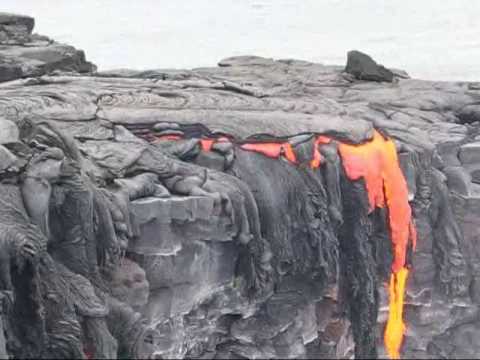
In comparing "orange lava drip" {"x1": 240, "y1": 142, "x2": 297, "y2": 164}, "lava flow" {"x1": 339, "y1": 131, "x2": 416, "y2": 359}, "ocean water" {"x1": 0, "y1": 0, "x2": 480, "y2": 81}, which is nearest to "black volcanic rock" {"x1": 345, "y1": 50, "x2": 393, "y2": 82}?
"lava flow" {"x1": 339, "y1": 131, "x2": 416, "y2": 359}

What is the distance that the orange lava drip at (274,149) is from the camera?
7242 mm

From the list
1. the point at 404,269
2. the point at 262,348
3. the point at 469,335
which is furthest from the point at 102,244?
the point at 469,335

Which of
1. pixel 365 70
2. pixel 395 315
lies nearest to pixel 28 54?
pixel 365 70

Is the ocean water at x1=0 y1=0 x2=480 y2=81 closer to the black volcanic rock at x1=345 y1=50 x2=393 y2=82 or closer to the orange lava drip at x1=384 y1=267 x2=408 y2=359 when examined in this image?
the black volcanic rock at x1=345 y1=50 x2=393 y2=82

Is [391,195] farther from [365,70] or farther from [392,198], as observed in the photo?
[365,70]

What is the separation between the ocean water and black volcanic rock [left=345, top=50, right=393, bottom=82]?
3.71 metres

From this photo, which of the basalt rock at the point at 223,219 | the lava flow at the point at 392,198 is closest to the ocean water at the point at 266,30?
the basalt rock at the point at 223,219

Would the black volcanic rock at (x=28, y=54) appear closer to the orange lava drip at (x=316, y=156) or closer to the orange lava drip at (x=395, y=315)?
the orange lava drip at (x=316, y=156)

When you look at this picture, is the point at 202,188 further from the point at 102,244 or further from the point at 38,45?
the point at 38,45

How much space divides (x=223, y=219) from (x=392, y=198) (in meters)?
1.68

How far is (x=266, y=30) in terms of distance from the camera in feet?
55.2

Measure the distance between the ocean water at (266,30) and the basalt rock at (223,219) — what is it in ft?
18.0

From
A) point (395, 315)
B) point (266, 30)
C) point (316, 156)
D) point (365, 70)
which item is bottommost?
point (395, 315)

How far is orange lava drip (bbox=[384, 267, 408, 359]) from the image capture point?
777 centimetres
